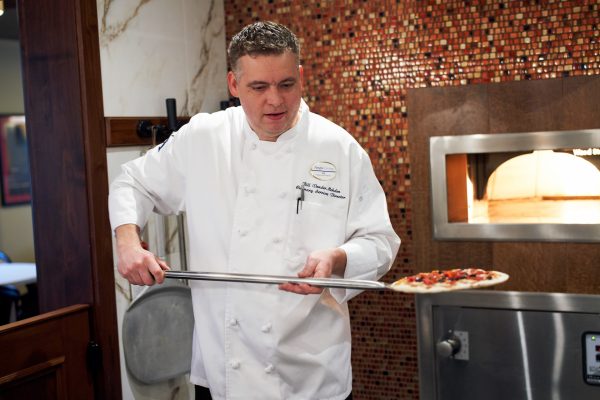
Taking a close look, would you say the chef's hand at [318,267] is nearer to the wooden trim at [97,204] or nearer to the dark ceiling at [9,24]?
the wooden trim at [97,204]

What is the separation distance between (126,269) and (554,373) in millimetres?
1614

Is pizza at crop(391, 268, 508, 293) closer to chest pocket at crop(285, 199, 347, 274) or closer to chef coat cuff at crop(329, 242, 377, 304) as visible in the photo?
chef coat cuff at crop(329, 242, 377, 304)

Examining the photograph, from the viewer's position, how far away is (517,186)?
9.05ft

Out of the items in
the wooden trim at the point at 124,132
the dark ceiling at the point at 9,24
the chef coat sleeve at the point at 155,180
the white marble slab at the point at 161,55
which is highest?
the dark ceiling at the point at 9,24

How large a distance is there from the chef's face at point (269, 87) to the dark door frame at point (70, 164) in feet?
2.64

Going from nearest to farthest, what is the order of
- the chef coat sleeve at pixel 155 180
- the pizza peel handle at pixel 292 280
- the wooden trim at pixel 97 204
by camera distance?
the pizza peel handle at pixel 292 280, the chef coat sleeve at pixel 155 180, the wooden trim at pixel 97 204

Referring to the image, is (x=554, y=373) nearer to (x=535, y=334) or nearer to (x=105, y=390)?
(x=535, y=334)

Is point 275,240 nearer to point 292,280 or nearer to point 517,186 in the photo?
point 292,280

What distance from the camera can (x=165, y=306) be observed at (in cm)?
290

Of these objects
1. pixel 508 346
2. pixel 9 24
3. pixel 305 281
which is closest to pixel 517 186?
pixel 508 346

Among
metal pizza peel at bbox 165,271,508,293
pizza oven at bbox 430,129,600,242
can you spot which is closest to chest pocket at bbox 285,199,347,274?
metal pizza peel at bbox 165,271,508,293

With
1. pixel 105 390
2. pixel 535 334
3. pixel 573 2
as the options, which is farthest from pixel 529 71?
pixel 105 390

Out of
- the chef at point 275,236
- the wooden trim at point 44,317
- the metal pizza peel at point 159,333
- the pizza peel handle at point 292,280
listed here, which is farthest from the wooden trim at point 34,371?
the pizza peel handle at point 292,280

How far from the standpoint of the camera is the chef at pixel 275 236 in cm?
203
